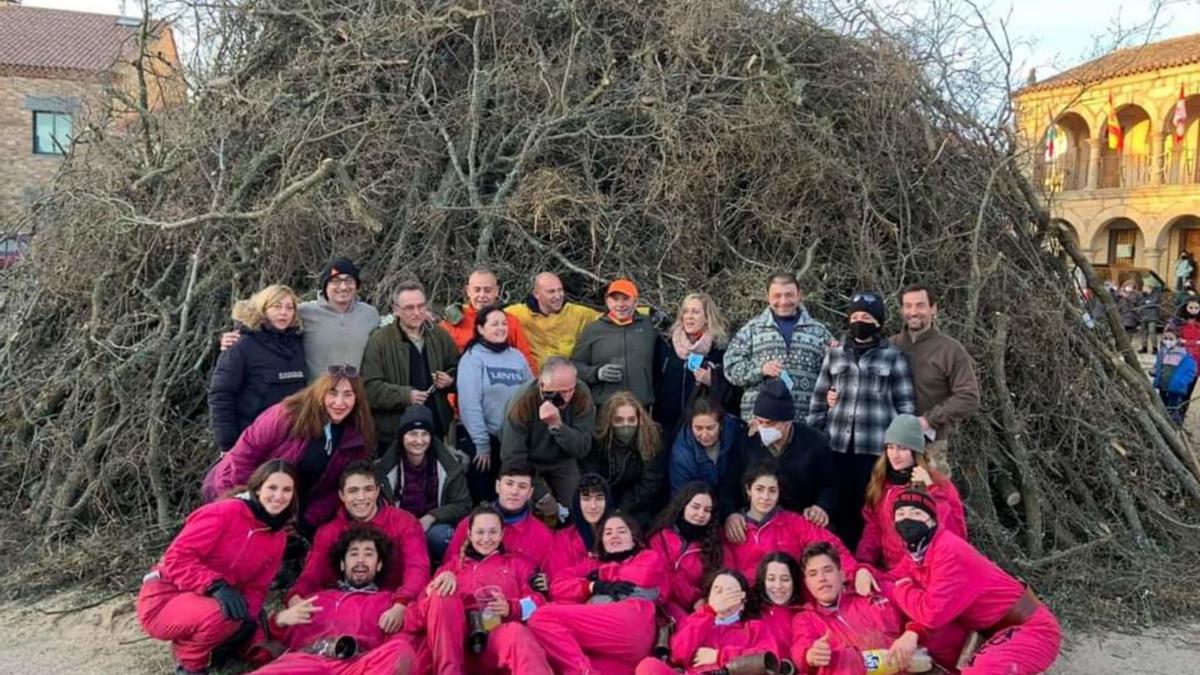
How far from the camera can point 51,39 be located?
2639cm

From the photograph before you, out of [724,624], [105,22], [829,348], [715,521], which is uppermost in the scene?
[105,22]

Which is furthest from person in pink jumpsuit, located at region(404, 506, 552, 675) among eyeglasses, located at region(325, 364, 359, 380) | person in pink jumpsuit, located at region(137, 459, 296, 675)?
eyeglasses, located at region(325, 364, 359, 380)

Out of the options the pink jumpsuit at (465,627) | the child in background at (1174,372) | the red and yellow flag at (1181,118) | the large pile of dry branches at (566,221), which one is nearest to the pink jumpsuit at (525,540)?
the pink jumpsuit at (465,627)

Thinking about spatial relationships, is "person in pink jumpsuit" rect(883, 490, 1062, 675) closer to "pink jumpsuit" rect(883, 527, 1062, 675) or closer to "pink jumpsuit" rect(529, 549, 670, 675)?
"pink jumpsuit" rect(883, 527, 1062, 675)

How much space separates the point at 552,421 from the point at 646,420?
0.53 metres

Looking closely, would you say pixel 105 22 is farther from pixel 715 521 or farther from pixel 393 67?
pixel 715 521

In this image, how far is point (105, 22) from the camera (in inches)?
1107

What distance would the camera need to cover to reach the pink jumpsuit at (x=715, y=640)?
3.80 m

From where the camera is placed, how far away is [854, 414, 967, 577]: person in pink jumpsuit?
171 inches

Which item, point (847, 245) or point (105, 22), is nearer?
point (847, 245)

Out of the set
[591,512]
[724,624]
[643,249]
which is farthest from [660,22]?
[724,624]

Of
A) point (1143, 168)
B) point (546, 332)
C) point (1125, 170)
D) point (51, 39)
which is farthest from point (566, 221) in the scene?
point (51, 39)

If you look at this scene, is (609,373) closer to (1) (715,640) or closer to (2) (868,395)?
(2) (868,395)

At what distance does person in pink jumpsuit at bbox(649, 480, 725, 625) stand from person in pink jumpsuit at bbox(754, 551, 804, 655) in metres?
0.31
